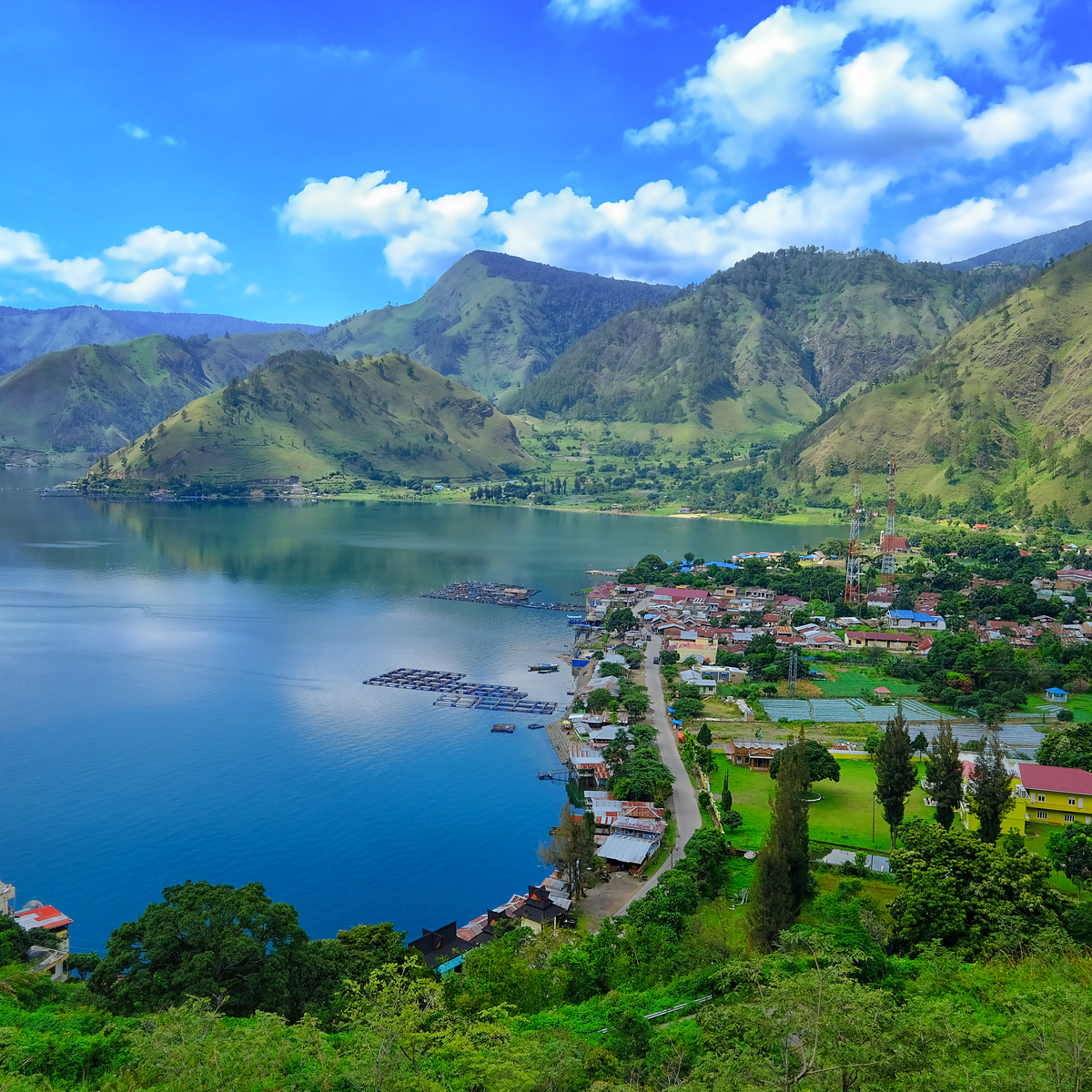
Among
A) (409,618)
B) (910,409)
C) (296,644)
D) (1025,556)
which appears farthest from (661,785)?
(910,409)

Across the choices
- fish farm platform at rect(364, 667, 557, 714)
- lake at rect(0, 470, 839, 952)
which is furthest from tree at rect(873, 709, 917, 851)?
fish farm platform at rect(364, 667, 557, 714)

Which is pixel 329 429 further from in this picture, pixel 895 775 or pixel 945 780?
pixel 945 780

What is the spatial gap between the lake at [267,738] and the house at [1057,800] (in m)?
12.4

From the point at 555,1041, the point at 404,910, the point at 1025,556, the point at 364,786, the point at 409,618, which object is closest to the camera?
the point at 555,1041

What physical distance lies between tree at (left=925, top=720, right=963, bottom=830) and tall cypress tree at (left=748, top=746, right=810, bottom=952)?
174 inches

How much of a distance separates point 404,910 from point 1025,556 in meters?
61.7

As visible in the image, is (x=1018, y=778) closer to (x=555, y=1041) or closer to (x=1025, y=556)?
(x=555, y=1041)

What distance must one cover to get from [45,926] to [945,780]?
63.9 ft

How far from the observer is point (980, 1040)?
9.10m

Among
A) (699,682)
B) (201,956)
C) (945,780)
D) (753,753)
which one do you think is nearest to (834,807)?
(753,753)

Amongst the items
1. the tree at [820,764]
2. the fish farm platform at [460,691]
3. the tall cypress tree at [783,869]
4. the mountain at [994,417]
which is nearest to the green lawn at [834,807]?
the tree at [820,764]

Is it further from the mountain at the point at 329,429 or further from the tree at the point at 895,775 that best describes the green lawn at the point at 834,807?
the mountain at the point at 329,429

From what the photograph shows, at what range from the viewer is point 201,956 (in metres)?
13.4

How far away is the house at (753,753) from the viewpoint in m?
27.3
